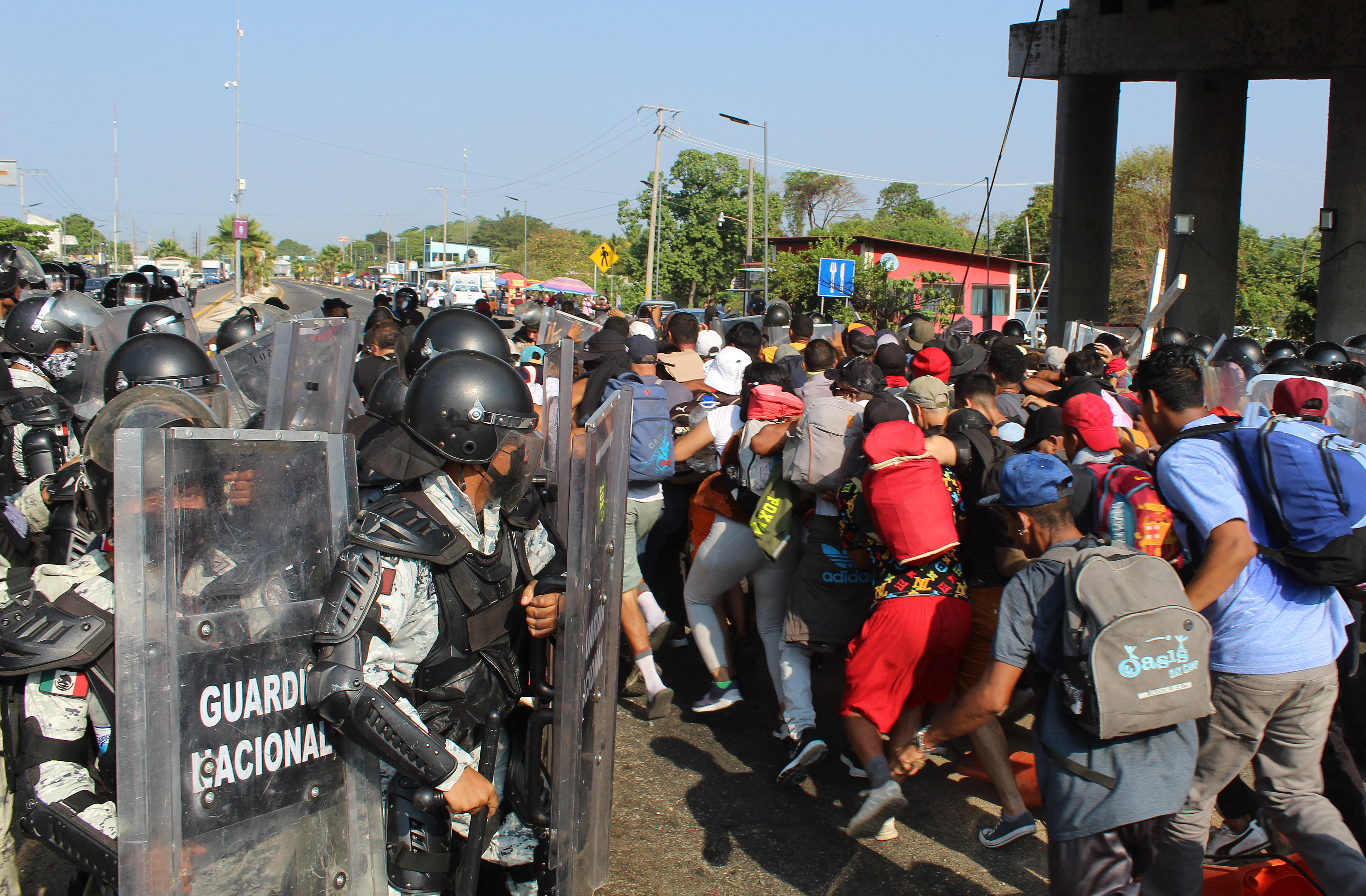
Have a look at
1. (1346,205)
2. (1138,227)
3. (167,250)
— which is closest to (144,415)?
(1346,205)

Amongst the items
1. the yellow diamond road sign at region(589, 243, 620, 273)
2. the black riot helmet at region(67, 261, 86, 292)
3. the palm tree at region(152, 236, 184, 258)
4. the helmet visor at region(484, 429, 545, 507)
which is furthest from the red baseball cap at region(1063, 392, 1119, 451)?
the palm tree at region(152, 236, 184, 258)

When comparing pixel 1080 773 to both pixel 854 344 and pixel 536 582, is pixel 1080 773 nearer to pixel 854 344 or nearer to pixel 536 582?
pixel 536 582

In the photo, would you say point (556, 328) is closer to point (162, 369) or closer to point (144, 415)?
point (162, 369)

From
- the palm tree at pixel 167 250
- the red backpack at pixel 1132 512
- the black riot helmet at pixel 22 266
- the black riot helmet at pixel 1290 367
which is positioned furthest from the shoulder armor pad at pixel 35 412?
the palm tree at pixel 167 250

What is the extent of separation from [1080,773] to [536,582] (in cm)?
149

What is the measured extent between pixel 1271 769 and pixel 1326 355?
19.5 feet

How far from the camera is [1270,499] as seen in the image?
275 centimetres

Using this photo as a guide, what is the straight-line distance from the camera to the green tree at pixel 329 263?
11438 centimetres

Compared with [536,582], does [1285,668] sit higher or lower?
lower

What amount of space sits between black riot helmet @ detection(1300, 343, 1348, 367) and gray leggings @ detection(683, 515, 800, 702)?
464 centimetres

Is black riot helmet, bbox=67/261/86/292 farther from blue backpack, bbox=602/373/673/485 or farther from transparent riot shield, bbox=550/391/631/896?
transparent riot shield, bbox=550/391/631/896

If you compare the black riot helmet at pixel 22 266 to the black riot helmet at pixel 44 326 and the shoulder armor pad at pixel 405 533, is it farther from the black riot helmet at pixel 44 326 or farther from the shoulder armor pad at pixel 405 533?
the shoulder armor pad at pixel 405 533

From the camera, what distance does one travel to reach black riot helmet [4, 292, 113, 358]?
6.18m

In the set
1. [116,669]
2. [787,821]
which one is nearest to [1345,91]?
[787,821]
